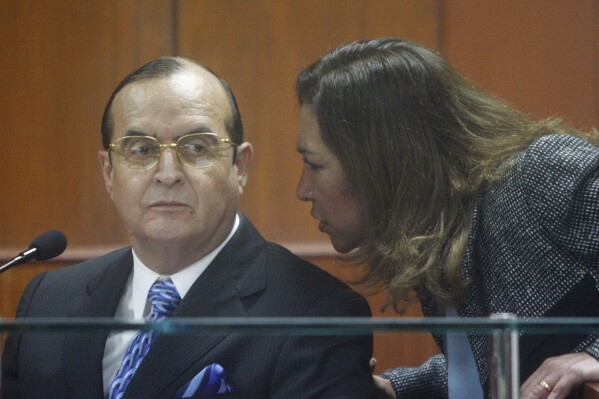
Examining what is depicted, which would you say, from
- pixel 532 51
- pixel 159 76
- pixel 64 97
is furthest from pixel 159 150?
pixel 532 51

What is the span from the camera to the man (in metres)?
1.66

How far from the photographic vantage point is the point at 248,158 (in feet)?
6.34

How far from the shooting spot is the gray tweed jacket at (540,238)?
5.35ft

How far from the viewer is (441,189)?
1790 millimetres

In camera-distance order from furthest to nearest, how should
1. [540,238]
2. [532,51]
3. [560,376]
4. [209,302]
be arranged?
[532,51] → [209,302] → [540,238] → [560,376]

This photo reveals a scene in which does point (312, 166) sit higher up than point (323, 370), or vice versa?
point (312, 166)

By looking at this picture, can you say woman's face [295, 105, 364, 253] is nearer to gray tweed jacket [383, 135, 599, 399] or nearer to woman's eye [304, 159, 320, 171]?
woman's eye [304, 159, 320, 171]

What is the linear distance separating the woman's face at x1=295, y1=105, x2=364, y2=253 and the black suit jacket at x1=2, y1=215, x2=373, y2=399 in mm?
105

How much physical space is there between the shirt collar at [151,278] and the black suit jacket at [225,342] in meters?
0.02

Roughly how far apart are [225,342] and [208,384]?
0.24ft

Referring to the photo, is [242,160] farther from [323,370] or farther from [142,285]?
[323,370]

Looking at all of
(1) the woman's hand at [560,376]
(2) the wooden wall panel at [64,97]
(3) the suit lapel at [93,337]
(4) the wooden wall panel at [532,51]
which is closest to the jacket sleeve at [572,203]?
(1) the woman's hand at [560,376]

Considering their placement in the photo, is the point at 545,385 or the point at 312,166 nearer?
the point at 545,385

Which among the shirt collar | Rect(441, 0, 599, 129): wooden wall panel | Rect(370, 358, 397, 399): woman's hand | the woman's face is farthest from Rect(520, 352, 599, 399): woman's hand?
Rect(441, 0, 599, 129): wooden wall panel
